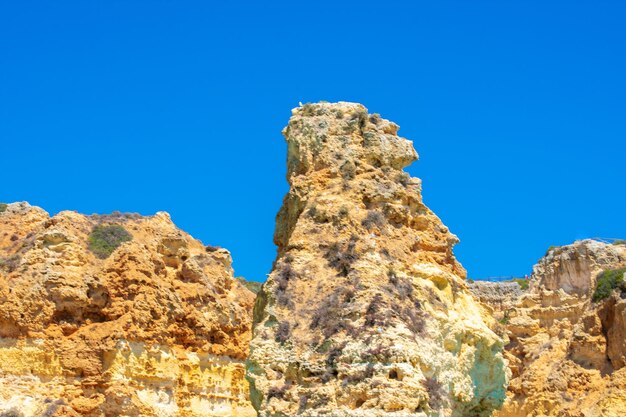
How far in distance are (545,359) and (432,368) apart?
65.2 feet

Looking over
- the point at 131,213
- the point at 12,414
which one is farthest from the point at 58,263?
the point at 131,213

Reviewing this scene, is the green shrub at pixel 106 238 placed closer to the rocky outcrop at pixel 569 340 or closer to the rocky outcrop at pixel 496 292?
the rocky outcrop at pixel 569 340

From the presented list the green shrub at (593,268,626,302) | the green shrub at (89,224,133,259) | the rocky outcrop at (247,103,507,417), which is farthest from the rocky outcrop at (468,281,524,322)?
the rocky outcrop at (247,103,507,417)

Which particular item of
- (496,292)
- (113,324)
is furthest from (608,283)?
(496,292)

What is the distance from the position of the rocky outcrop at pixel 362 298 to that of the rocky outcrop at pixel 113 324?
10838mm

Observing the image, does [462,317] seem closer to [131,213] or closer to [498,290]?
[131,213]

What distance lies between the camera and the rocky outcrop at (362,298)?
54.1 ft

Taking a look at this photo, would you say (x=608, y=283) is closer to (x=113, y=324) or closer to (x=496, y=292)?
(x=113, y=324)

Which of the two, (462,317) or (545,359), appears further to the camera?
(545,359)

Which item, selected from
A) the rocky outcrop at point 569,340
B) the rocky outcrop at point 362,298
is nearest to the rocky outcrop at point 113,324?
the rocky outcrop at point 569,340

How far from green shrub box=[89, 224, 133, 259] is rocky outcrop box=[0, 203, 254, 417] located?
0.05 m

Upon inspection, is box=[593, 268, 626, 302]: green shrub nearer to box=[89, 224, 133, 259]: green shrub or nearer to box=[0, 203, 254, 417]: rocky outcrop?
box=[0, 203, 254, 417]: rocky outcrop

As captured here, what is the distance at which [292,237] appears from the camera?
19.7 m

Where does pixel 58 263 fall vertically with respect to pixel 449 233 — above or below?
→ above
